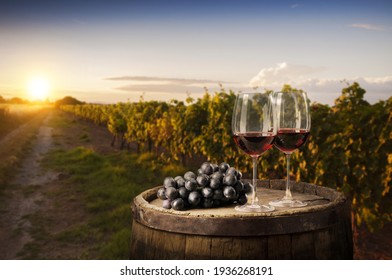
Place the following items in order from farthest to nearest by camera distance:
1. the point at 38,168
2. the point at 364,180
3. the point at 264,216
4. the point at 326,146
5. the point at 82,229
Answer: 1. the point at 38,168
2. the point at 82,229
3. the point at 326,146
4. the point at 364,180
5. the point at 264,216

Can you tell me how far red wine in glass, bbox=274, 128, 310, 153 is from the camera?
2254 millimetres

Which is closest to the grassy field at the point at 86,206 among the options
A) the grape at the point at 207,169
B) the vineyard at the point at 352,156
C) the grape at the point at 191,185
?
the vineyard at the point at 352,156

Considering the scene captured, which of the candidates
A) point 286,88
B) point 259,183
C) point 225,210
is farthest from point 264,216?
point 286,88

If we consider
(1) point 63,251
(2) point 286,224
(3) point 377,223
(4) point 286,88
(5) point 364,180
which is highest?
(4) point 286,88

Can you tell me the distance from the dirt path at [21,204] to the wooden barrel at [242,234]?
15.3 ft

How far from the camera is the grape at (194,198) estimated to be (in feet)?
6.68

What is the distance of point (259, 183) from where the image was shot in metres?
2.77

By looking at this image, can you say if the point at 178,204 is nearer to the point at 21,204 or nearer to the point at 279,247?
the point at 279,247

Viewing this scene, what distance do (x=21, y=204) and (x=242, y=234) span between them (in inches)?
304

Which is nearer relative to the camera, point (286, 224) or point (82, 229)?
point (286, 224)

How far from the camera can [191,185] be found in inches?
81.0

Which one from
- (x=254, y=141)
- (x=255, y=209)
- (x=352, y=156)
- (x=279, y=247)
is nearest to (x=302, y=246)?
(x=279, y=247)

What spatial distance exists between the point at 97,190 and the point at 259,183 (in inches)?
270
